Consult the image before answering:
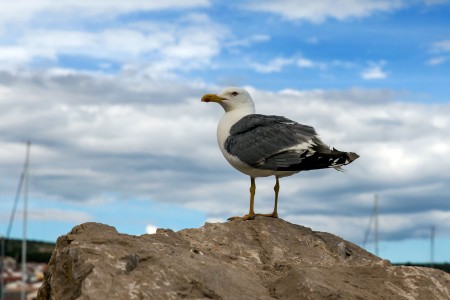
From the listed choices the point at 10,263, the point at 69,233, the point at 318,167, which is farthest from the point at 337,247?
the point at 10,263

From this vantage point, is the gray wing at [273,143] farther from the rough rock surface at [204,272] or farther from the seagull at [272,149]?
the rough rock surface at [204,272]

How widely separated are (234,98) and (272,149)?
149cm

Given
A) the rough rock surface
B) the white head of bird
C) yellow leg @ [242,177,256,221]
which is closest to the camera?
the rough rock surface

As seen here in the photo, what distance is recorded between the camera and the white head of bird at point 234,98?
12.3 meters

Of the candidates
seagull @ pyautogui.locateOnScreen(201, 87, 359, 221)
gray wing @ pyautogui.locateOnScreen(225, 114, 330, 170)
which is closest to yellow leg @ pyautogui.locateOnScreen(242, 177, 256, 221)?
seagull @ pyautogui.locateOnScreen(201, 87, 359, 221)

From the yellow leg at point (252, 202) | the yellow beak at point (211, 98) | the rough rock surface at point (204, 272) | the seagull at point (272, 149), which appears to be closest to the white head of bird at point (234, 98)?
the yellow beak at point (211, 98)

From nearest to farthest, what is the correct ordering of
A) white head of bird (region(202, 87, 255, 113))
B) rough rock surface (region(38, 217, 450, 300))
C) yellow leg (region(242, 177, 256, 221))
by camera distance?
1. rough rock surface (region(38, 217, 450, 300))
2. yellow leg (region(242, 177, 256, 221))
3. white head of bird (region(202, 87, 255, 113))

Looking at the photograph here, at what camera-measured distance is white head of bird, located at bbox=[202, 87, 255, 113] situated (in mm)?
12289

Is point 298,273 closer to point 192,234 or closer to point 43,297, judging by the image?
point 192,234

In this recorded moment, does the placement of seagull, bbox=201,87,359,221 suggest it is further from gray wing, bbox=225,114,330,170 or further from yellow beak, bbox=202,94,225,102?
yellow beak, bbox=202,94,225,102

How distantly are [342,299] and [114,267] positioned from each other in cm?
202

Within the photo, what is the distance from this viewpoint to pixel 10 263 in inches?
4286

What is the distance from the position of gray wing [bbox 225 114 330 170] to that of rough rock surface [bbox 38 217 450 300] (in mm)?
1722

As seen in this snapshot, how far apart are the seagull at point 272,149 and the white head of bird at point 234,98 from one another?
0.66 ft
